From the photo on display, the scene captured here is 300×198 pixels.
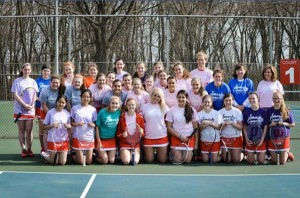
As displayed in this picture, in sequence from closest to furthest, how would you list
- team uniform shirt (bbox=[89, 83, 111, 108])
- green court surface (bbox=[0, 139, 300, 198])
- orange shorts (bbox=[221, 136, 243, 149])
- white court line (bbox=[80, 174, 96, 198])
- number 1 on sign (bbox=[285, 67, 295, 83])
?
white court line (bbox=[80, 174, 96, 198]), green court surface (bbox=[0, 139, 300, 198]), orange shorts (bbox=[221, 136, 243, 149]), team uniform shirt (bbox=[89, 83, 111, 108]), number 1 on sign (bbox=[285, 67, 295, 83])

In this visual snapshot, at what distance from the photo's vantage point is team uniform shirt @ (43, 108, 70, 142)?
27.3 feet

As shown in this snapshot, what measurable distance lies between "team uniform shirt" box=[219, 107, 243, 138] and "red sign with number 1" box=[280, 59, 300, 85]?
3.89 m

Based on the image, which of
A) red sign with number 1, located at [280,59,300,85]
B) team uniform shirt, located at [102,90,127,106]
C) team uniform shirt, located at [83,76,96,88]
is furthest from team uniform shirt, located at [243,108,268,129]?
red sign with number 1, located at [280,59,300,85]

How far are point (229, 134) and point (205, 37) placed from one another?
1996cm

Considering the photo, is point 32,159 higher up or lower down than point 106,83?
lower down

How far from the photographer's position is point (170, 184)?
269 inches

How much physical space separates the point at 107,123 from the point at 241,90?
7.86ft

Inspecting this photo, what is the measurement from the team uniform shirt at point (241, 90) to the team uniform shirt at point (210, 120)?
20.8 inches

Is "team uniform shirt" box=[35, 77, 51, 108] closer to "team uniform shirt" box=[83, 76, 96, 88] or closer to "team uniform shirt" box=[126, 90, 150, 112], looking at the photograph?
"team uniform shirt" box=[83, 76, 96, 88]

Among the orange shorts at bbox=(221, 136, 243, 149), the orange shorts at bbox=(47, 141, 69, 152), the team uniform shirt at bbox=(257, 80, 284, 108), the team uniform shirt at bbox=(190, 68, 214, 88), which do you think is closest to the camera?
the orange shorts at bbox=(47, 141, 69, 152)

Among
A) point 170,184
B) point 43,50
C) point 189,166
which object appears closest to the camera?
point 170,184

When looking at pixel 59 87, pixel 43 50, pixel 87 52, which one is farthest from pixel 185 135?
pixel 43 50

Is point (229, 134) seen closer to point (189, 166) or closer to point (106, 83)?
point (189, 166)

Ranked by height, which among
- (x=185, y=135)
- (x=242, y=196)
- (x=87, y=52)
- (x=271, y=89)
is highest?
(x=87, y=52)
